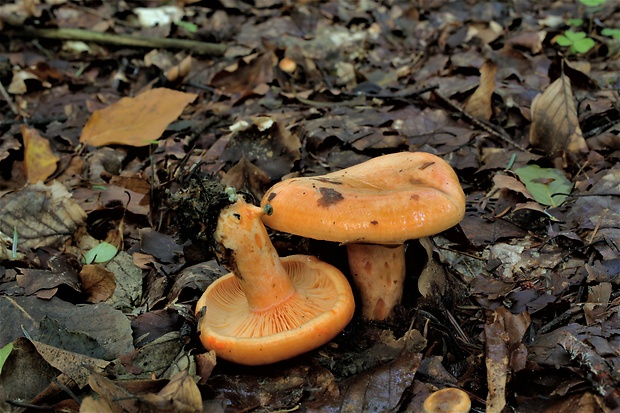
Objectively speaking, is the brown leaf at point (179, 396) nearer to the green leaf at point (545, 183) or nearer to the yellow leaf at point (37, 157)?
the green leaf at point (545, 183)

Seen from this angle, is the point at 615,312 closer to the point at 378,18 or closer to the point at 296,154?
the point at 296,154

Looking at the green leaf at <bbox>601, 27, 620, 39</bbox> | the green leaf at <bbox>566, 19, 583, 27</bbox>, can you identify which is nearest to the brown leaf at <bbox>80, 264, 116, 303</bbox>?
the green leaf at <bbox>601, 27, 620, 39</bbox>

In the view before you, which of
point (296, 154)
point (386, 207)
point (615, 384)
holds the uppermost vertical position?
point (386, 207)

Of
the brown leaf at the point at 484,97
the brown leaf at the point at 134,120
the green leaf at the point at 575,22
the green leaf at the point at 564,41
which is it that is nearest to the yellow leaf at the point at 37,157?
the brown leaf at the point at 134,120

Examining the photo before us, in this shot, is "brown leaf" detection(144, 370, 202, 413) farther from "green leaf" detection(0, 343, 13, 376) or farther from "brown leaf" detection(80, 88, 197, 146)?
"brown leaf" detection(80, 88, 197, 146)

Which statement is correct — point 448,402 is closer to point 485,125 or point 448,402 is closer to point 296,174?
point 296,174

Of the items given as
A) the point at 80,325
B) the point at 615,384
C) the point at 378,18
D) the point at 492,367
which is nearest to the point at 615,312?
the point at 615,384
